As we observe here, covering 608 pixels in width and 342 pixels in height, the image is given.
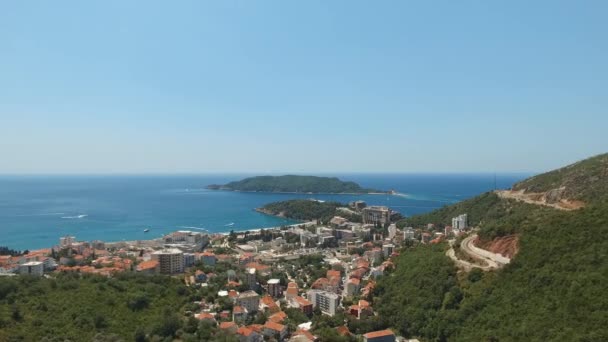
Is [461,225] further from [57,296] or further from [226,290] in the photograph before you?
[57,296]

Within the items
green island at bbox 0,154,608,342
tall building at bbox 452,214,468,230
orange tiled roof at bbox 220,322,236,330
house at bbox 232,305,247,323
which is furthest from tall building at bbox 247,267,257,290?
tall building at bbox 452,214,468,230

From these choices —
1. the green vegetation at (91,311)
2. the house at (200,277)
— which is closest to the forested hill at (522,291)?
the green vegetation at (91,311)

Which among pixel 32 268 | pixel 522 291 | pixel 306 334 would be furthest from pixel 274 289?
pixel 32 268

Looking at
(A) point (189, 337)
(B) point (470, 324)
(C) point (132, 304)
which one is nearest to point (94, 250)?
(C) point (132, 304)

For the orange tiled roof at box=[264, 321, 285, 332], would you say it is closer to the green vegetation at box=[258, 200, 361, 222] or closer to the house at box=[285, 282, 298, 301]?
the house at box=[285, 282, 298, 301]

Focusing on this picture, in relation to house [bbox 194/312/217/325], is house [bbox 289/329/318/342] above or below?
below

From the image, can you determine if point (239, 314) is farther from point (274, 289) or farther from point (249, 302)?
point (274, 289)
